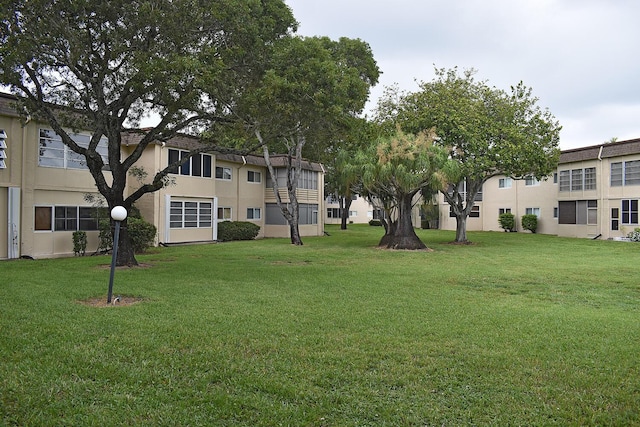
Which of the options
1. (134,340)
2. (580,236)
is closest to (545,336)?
(134,340)

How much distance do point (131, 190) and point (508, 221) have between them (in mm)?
26940

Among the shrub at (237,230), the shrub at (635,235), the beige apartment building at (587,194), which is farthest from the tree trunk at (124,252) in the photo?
the beige apartment building at (587,194)

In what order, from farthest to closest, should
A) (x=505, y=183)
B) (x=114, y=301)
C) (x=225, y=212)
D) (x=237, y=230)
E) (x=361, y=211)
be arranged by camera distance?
(x=361, y=211) → (x=505, y=183) → (x=225, y=212) → (x=237, y=230) → (x=114, y=301)

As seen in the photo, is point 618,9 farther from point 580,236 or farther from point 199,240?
point 580,236

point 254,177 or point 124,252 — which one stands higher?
point 254,177

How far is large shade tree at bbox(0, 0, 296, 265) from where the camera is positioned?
10812mm

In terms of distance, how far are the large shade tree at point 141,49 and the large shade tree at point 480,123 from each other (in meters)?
13.2

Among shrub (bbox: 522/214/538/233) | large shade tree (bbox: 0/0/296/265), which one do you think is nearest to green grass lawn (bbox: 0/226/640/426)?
large shade tree (bbox: 0/0/296/265)

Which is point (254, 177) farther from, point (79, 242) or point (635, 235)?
point (635, 235)

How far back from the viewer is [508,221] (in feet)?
122

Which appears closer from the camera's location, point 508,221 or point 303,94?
point 303,94

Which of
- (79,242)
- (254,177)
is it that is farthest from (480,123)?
(79,242)

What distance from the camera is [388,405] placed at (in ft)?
14.1

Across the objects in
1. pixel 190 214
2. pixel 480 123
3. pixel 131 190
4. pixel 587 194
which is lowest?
pixel 190 214
